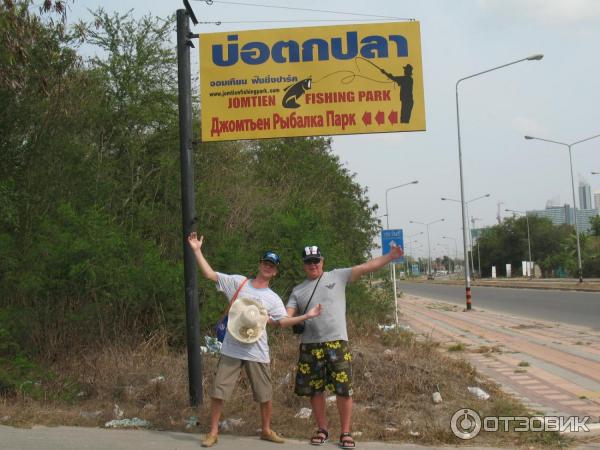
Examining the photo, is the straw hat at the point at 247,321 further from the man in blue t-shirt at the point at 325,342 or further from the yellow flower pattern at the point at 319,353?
the yellow flower pattern at the point at 319,353

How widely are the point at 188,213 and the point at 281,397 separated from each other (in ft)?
7.09

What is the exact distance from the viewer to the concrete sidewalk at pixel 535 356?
7.00m

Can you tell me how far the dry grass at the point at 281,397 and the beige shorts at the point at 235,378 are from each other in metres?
0.55

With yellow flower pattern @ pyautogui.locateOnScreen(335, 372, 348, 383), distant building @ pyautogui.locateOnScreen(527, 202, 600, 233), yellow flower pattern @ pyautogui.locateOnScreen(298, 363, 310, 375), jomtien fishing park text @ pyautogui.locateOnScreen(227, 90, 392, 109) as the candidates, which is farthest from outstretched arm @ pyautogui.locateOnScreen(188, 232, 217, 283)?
distant building @ pyautogui.locateOnScreen(527, 202, 600, 233)

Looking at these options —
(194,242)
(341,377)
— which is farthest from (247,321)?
(194,242)

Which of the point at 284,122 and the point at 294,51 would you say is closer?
the point at 284,122

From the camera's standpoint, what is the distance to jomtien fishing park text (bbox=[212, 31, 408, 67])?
24.1ft

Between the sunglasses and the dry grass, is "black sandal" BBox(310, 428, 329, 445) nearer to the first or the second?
the dry grass

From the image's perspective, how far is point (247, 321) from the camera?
5172 mm

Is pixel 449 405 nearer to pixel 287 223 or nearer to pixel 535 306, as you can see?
pixel 287 223

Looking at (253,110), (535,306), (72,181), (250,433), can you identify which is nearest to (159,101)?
(72,181)

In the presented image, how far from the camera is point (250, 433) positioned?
18.3 ft

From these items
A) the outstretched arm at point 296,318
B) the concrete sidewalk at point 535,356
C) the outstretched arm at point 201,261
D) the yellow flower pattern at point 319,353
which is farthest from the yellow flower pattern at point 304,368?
the concrete sidewalk at point 535,356

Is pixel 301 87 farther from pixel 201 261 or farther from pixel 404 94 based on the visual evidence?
pixel 201 261
